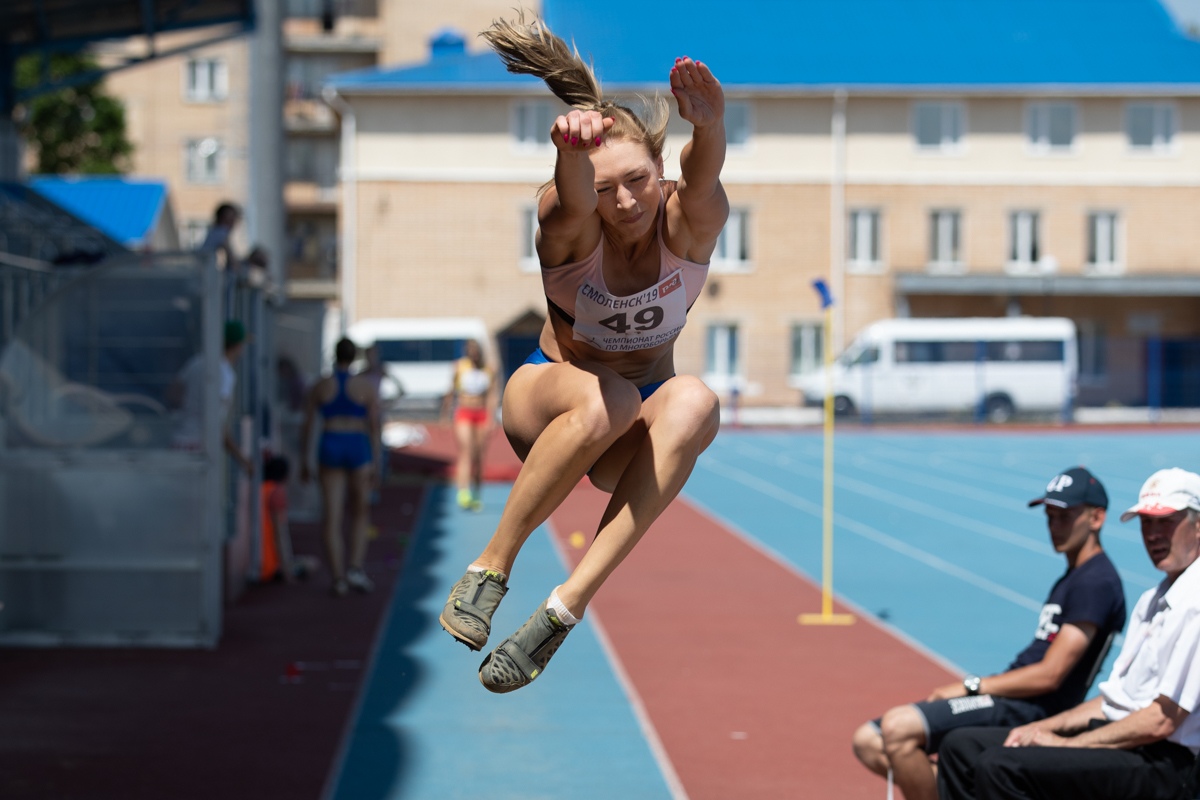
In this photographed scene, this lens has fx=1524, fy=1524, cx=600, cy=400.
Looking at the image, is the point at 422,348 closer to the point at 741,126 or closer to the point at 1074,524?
the point at 741,126

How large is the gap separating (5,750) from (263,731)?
1422 millimetres

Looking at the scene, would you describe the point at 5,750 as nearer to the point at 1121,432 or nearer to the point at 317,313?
the point at 317,313

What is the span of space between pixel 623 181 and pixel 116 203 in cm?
2533

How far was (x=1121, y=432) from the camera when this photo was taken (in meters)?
35.8

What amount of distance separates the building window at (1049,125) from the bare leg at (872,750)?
122ft

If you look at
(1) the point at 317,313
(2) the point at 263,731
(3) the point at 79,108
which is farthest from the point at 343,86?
(2) the point at 263,731

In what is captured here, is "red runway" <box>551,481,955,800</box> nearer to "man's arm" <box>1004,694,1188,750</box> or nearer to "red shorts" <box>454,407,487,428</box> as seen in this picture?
"man's arm" <box>1004,694,1188,750</box>

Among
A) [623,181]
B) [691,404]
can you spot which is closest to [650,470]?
[691,404]

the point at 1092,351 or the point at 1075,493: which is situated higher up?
the point at 1092,351

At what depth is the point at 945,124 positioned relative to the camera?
41188 millimetres

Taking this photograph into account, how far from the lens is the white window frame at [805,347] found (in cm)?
4100

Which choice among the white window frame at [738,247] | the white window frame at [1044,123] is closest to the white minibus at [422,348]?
the white window frame at [738,247]

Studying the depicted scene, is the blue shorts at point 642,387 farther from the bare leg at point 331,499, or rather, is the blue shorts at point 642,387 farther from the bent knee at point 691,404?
the bare leg at point 331,499

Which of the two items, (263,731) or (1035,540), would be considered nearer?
(263,731)
